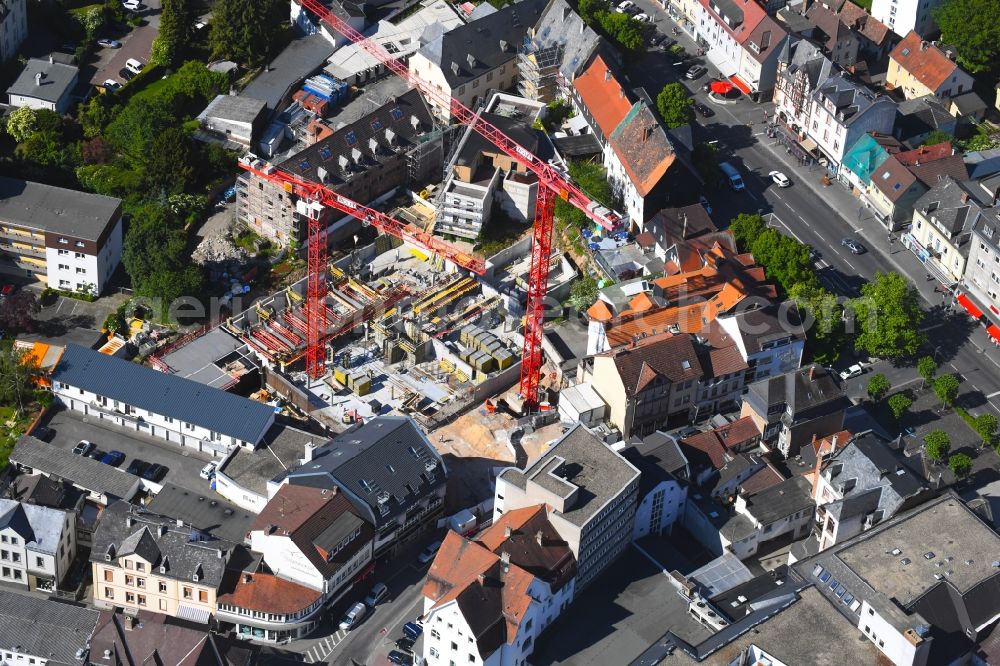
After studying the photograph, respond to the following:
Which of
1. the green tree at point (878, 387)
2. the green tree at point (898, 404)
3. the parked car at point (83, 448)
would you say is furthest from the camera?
the green tree at point (878, 387)

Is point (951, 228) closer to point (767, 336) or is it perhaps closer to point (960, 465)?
point (767, 336)

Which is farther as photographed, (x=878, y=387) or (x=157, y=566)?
(x=878, y=387)

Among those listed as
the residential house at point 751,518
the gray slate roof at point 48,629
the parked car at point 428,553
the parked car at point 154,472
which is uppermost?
the residential house at point 751,518

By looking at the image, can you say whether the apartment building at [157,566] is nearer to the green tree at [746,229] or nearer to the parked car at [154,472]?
the parked car at [154,472]

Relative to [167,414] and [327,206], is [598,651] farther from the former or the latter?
[327,206]

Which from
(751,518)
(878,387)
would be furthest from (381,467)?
(878,387)

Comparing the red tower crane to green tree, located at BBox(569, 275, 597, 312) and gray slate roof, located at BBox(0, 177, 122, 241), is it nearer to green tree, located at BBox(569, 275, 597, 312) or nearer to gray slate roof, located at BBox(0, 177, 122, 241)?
green tree, located at BBox(569, 275, 597, 312)

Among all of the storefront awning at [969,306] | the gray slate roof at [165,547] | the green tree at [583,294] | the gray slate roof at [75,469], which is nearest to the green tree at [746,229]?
the green tree at [583,294]

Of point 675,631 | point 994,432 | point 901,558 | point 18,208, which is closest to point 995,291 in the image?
point 994,432
